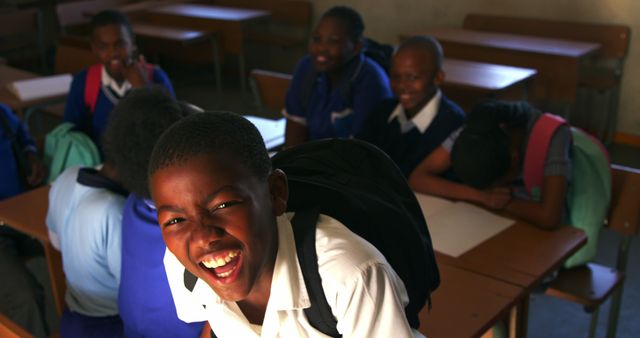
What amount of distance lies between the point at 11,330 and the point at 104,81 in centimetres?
185

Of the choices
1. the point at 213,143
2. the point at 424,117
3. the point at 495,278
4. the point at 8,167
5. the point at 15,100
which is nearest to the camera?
the point at 213,143

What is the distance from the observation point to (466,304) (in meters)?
1.67

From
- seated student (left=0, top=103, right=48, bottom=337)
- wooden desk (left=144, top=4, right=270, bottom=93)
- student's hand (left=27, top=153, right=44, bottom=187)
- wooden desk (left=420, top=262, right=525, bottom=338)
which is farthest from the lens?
wooden desk (left=144, top=4, right=270, bottom=93)

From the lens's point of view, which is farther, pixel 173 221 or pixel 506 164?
pixel 506 164

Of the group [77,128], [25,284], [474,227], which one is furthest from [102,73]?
[474,227]

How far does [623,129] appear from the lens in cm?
498

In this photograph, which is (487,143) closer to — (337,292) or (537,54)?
(337,292)

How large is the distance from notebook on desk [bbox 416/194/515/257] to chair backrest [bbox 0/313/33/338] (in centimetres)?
103

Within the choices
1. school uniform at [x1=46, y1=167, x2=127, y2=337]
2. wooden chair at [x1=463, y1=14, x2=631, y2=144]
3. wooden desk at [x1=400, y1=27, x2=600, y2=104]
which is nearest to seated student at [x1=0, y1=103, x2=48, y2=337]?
school uniform at [x1=46, y1=167, x2=127, y2=337]

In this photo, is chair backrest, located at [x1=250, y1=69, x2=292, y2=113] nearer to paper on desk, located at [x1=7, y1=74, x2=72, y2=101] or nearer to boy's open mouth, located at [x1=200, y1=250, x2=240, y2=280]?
paper on desk, located at [x1=7, y1=74, x2=72, y2=101]

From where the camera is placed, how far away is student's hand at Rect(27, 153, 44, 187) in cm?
288

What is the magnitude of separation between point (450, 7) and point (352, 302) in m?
4.90

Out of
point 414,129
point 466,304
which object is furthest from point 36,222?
point 466,304

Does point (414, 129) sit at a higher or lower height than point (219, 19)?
higher
